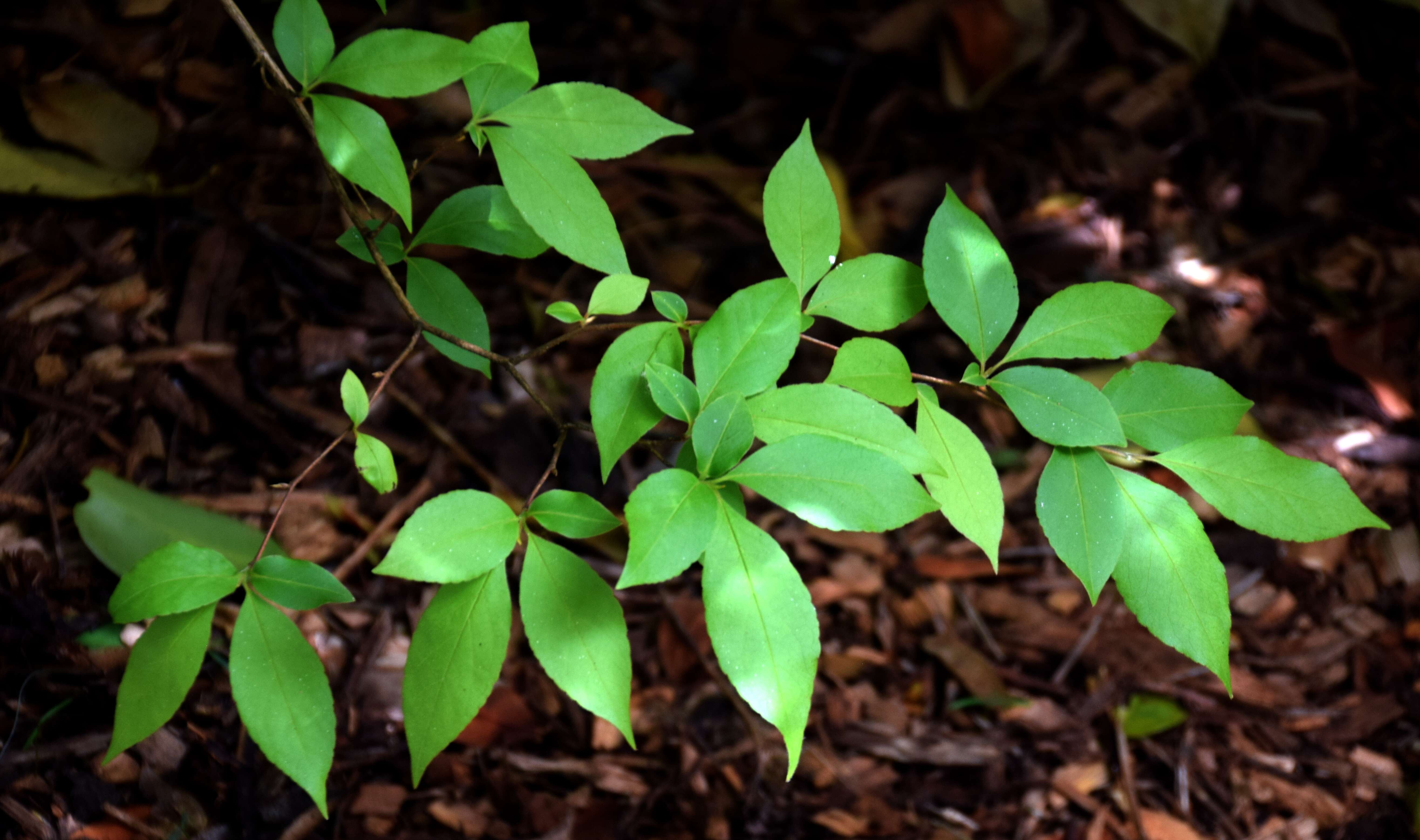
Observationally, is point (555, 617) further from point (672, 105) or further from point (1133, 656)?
point (672, 105)

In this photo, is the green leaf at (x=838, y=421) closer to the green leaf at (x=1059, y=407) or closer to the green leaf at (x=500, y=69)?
the green leaf at (x=1059, y=407)

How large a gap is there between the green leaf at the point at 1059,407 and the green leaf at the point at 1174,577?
0.20ft

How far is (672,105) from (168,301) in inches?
47.0

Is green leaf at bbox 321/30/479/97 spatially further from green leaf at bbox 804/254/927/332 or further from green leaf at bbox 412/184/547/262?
green leaf at bbox 804/254/927/332

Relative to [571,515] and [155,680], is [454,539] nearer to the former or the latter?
[571,515]

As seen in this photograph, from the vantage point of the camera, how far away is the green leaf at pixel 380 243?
0.94 meters

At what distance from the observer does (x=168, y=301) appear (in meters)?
1.64

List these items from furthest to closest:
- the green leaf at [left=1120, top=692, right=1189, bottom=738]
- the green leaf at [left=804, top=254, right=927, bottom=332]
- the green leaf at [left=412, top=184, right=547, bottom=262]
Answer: the green leaf at [left=1120, top=692, right=1189, bottom=738] → the green leaf at [left=412, top=184, right=547, bottom=262] → the green leaf at [left=804, top=254, right=927, bottom=332]

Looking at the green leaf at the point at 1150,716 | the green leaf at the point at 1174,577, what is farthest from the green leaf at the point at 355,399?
the green leaf at the point at 1150,716

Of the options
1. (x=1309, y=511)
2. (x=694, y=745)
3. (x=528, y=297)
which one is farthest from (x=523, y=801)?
(x=1309, y=511)

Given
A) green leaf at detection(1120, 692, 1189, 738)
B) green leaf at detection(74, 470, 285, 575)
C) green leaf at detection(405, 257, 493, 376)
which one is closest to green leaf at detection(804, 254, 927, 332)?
green leaf at detection(405, 257, 493, 376)

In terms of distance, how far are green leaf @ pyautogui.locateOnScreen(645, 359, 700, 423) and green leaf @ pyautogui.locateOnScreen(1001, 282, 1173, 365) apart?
0.29 metres

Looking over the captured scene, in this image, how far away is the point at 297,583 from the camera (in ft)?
2.56

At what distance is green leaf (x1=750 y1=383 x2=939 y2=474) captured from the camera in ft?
2.35
